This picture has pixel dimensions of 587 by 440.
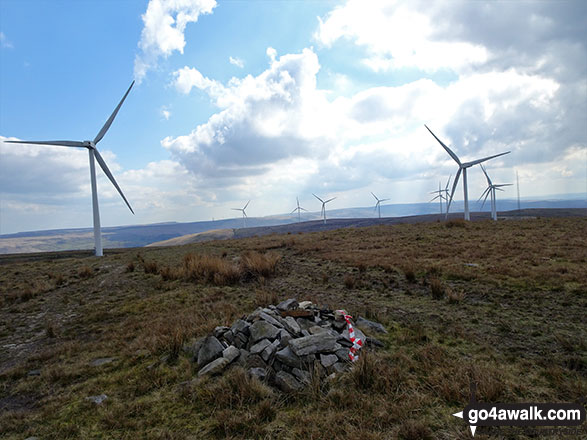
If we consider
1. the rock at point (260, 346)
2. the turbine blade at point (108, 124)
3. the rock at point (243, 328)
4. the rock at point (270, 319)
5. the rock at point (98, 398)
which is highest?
the turbine blade at point (108, 124)

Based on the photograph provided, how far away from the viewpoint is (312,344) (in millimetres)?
7148

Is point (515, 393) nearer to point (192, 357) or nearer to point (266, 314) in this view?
point (266, 314)

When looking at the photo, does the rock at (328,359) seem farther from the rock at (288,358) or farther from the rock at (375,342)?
the rock at (375,342)

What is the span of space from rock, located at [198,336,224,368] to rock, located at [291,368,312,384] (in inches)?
82.9

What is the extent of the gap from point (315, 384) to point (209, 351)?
298cm

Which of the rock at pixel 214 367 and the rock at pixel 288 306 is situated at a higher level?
the rock at pixel 288 306

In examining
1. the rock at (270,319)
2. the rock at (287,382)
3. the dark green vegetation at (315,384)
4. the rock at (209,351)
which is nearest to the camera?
the dark green vegetation at (315,384)

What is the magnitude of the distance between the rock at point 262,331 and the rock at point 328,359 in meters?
1.36

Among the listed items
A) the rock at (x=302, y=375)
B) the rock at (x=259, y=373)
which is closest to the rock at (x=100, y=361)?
the rock at (x=259, y=373)

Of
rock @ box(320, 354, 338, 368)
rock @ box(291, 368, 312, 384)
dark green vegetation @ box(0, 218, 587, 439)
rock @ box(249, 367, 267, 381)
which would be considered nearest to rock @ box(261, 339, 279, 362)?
rock @ box(249, 367, 267, 381)

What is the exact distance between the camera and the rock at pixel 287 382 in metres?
6.25

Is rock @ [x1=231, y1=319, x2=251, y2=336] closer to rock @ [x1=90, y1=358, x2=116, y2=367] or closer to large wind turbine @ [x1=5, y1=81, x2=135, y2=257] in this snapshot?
rock @ [x1=90, y1=358, x2=116, y2=367]

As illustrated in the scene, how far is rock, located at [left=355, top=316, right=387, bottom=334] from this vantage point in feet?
29.4

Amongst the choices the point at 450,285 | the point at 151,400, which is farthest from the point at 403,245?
the point at 151,400
